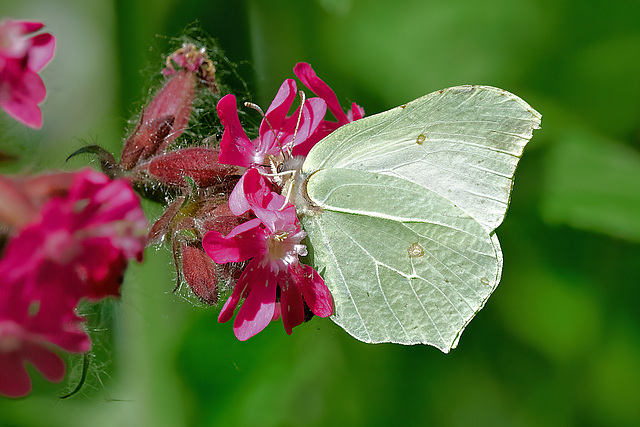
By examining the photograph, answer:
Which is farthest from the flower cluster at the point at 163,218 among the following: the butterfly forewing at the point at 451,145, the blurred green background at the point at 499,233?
the blurred green background at the point at 499,233

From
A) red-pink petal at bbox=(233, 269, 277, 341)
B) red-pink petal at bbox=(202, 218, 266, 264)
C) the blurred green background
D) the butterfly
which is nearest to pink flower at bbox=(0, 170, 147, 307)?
red-pink petal at bbox=(202, 218, 266, 264)

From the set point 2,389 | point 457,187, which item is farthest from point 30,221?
point 457,187

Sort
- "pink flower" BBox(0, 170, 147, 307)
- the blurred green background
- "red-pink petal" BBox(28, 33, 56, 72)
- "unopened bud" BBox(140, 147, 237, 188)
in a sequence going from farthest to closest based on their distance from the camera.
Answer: the blurred green background → "unopened bud" BBox(140, 147, 237, 188) → "red-pink petal" BBox(28, 33, 56, 72) → "pink flower" BBox(0, 170, 147, 307)

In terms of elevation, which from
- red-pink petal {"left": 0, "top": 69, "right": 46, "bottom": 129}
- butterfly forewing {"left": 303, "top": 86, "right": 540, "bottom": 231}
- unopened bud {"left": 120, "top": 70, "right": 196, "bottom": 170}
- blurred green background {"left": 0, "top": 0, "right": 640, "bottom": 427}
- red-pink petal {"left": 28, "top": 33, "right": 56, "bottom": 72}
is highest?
red-pink petal {"left": 28, "top": 33, "right": 56, "bottom": 72}

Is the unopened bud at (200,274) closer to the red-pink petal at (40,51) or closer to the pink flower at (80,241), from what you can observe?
the pink flower at (80,241)

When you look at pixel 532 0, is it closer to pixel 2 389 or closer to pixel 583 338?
pixel 583 338

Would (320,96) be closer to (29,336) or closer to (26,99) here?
(26,99)

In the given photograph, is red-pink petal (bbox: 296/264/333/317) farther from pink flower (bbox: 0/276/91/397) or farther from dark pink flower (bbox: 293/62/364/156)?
pink flower (bbox: 0/276/91/397)
